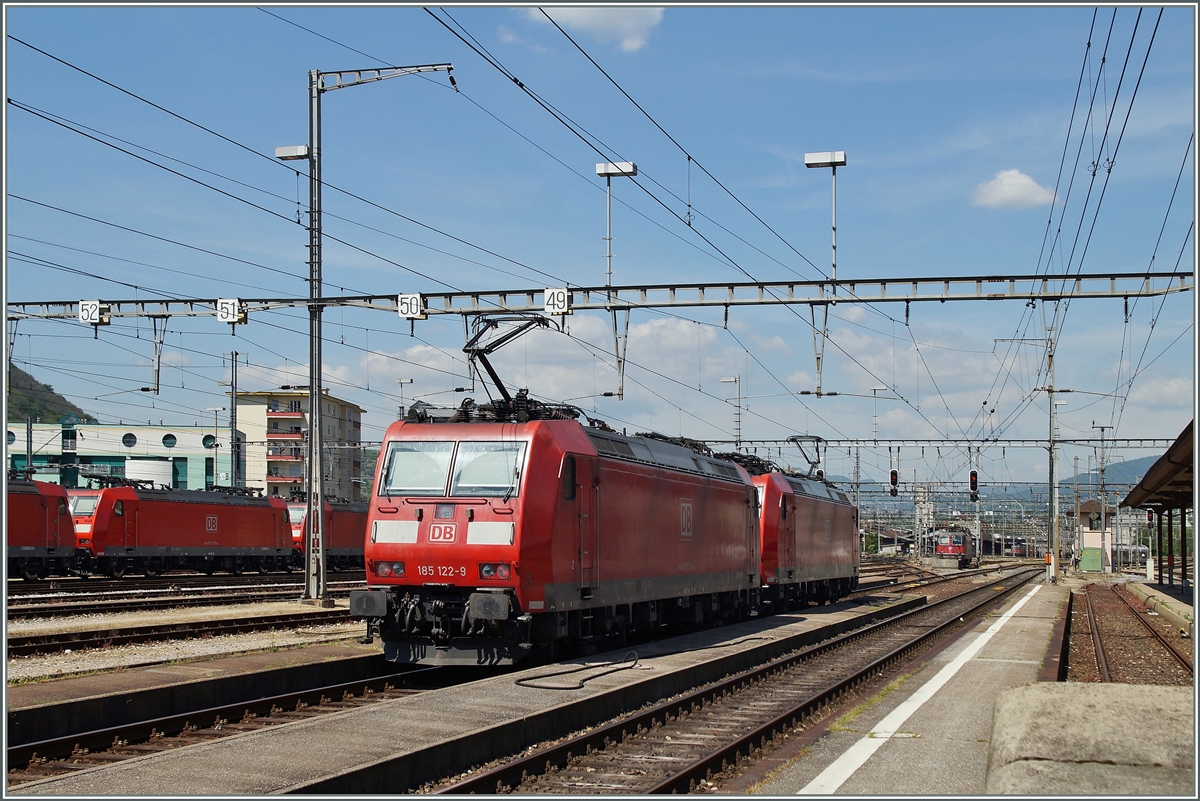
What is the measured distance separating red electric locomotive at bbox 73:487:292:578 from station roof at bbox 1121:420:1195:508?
1256 inches

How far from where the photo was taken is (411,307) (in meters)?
23.9

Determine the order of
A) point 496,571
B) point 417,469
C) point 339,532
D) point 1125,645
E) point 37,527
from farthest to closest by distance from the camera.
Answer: point 339,532
point 37,527
point 1125,645
point 417,469
point 496,571

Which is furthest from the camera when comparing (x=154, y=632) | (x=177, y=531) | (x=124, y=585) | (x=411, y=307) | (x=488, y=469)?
(x=177, y=531)

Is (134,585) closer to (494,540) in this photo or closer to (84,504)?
(84,504)

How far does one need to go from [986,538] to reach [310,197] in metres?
118

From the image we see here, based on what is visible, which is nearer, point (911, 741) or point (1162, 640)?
point (911, 741)

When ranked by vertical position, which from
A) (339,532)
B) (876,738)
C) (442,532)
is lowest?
(876,738)

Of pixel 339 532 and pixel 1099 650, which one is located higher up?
pixel 339 532

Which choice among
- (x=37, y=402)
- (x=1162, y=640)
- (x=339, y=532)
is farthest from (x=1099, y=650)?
(x=37, y=402)

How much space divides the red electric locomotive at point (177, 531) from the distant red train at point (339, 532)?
180 centimetres

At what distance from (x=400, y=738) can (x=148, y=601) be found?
18568 millimetres

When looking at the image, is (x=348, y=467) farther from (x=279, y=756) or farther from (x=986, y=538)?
(x=279, y=756)

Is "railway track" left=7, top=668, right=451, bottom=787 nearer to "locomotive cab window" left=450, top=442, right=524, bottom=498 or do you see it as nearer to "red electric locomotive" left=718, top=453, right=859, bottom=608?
"locomotive cab window" left=450, top=442, right=524, bottom=498

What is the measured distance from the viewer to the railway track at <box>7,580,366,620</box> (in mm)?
23781
